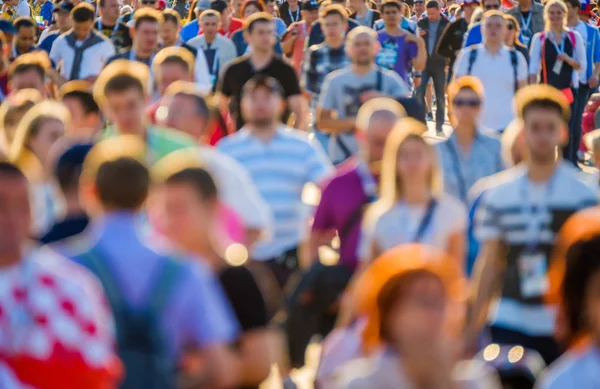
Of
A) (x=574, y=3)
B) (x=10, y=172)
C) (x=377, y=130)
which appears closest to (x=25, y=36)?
(x=574, y=3)

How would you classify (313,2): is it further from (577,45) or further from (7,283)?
(7,283)

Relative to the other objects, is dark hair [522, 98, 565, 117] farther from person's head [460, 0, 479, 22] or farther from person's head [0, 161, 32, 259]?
person's head [460, 0, 479, 22]

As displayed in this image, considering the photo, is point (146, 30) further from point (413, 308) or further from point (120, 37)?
point (413, 308)

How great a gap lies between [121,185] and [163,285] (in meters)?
0.35

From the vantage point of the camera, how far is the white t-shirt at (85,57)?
11.7m

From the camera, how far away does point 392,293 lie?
3379mm

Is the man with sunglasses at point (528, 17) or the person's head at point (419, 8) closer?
the man with sunglasses at point (528, 17)

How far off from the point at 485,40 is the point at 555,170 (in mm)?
5617

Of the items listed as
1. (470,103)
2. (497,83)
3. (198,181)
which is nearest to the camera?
(198,181)

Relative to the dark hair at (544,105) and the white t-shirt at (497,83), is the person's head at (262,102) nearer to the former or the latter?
the dark hair at (544,105)

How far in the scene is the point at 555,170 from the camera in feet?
18.5

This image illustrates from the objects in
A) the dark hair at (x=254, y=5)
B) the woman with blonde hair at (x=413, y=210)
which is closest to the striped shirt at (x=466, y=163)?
the woman with blonde hair at (x=413, y=210)

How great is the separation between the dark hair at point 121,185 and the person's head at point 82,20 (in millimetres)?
8256

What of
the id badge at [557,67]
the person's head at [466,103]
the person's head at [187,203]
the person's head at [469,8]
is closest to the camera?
the person's head at [187,203]
